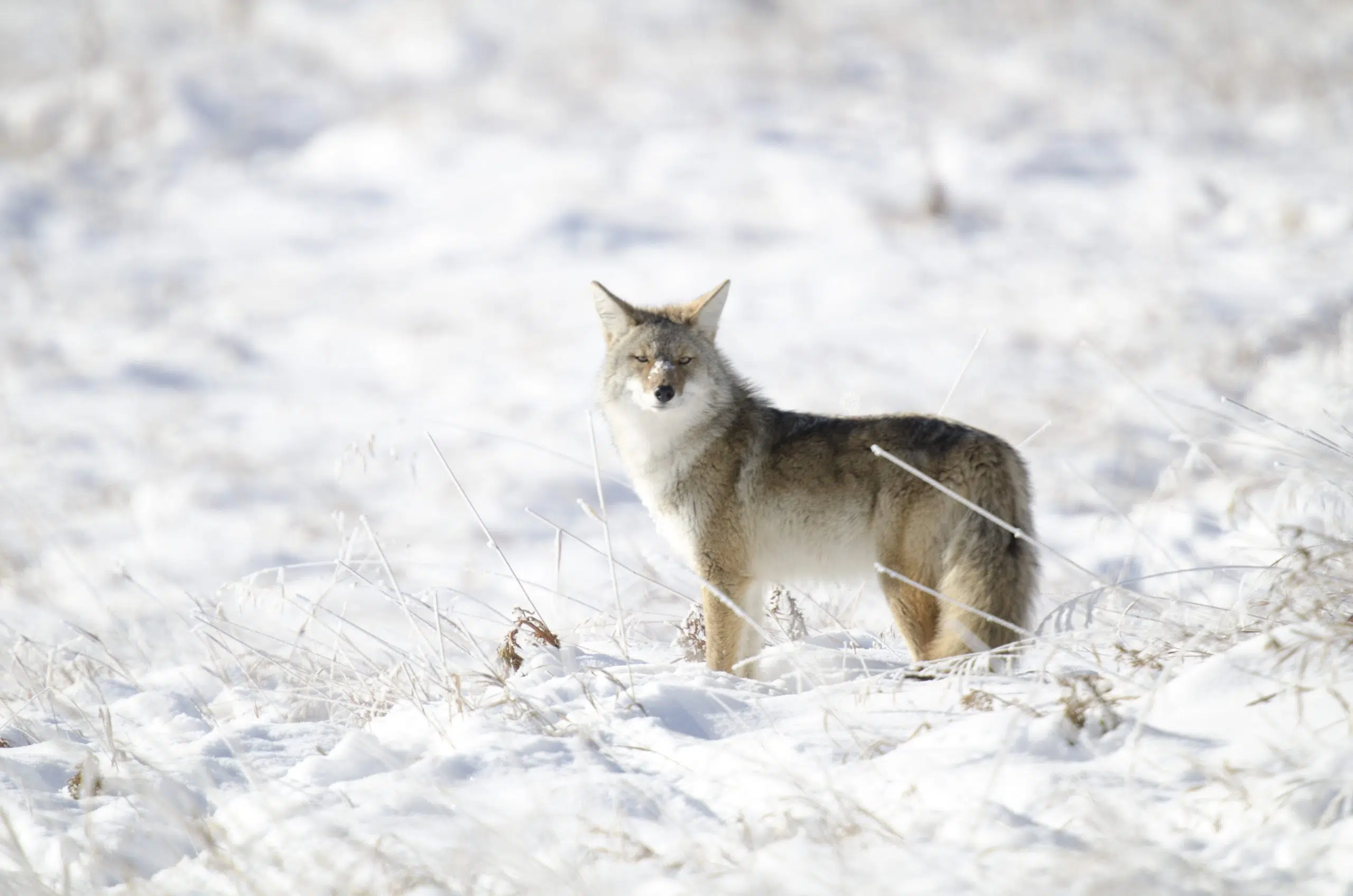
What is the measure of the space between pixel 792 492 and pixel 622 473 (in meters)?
5.84

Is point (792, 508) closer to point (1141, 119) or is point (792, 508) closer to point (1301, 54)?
point (1141, 119)

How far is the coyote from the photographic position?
4086mm

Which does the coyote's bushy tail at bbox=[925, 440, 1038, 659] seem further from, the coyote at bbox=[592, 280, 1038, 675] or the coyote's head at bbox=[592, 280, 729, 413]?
the coyote's head at bbox=[592, 280, 729, 413]

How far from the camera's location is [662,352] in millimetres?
5148

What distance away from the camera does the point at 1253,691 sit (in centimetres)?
234

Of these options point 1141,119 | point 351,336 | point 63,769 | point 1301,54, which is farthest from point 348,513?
point 1301,54

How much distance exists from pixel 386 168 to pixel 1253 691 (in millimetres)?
23336

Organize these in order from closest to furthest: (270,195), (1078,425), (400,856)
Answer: (400,856) < (1078,425) < (270,195)

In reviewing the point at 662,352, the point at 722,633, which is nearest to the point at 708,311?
the point at 662,352

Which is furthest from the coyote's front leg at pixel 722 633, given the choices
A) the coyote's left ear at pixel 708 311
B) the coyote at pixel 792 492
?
the coyote's left ear at pixel 708 311

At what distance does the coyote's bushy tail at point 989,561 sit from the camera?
3934 mm

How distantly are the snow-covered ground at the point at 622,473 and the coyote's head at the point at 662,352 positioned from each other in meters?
0.63

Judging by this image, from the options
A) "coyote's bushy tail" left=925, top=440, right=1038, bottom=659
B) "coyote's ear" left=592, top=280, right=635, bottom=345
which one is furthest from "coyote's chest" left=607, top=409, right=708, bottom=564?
"coyote's bushy tail" left=925, top=440, right=1038, bottom=659

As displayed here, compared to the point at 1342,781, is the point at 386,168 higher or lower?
higher
